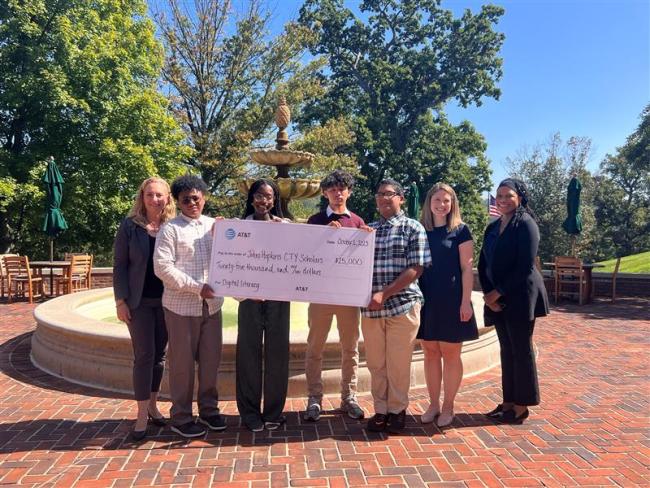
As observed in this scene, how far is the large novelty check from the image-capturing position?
A: 3.65m

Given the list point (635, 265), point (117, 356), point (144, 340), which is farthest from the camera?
point (635, 265)

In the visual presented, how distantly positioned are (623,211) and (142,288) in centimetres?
3982

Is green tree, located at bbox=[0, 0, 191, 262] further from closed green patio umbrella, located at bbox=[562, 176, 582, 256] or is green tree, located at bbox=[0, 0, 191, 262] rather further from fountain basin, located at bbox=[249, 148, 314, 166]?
closed green patio umbrella, located at bbox=[562, 176, 582, 256]

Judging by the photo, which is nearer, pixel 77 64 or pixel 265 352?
pixel 265 352

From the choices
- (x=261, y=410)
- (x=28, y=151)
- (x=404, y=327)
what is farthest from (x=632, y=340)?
(x=28, y=151)

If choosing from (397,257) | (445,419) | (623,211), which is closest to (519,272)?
(397,257)

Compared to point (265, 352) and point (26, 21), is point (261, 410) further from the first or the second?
point (26, 21)

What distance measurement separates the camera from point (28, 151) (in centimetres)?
1817

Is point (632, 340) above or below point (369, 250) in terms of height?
below

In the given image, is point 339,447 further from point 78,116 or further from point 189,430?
point 78,116

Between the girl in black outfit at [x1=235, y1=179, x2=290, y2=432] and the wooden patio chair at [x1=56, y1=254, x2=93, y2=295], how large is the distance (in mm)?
9206

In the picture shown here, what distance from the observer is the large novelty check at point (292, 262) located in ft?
12.0

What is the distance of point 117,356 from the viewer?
481 centimetres

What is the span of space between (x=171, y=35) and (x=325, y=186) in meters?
20.0
